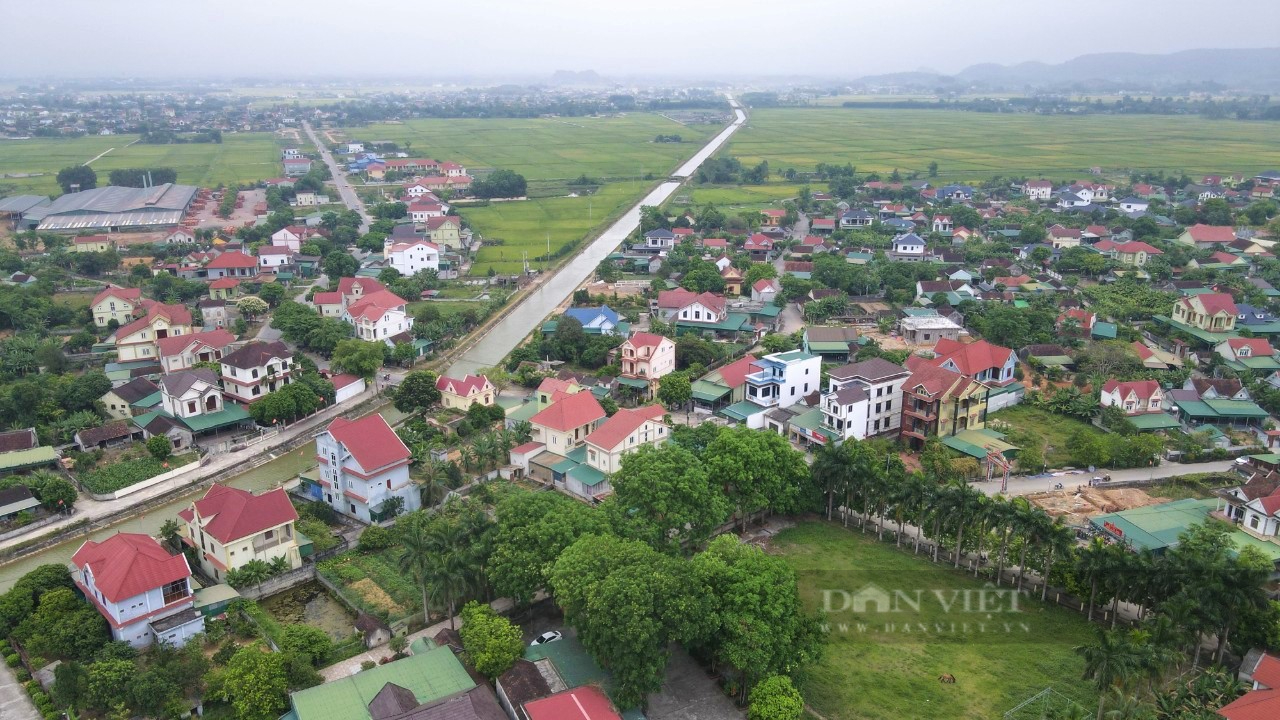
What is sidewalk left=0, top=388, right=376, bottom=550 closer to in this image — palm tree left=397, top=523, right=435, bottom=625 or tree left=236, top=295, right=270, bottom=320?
palm tree left=397, top=523, right=435, bottom=625

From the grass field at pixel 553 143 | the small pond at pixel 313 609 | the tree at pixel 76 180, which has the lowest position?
the small pond at pixel 313 609

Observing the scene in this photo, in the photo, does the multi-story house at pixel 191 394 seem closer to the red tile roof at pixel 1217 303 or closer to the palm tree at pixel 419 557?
the palm tree at pixel 419 557

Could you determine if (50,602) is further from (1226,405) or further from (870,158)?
(870,158)

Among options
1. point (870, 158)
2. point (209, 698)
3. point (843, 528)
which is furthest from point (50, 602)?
point (870, 158)

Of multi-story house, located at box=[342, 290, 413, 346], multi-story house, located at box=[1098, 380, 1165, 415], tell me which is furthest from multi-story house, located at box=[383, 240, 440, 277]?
multi-story house, located at box=[1098, 380, 1165, 415]

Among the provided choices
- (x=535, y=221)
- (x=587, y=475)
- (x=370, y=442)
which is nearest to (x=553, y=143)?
(x=535, y=221)

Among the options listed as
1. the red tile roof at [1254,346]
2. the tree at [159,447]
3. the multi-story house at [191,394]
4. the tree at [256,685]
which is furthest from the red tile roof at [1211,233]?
the tree at [256,685]
